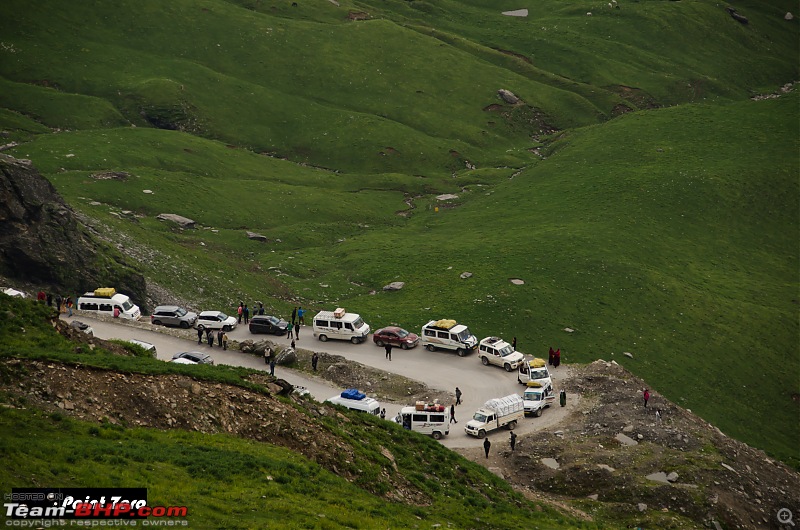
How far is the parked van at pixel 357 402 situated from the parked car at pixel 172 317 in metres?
23.3

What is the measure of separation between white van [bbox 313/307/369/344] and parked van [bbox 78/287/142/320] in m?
16.7

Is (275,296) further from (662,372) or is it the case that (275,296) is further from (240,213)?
(662,372)

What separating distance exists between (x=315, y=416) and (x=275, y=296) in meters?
53.1

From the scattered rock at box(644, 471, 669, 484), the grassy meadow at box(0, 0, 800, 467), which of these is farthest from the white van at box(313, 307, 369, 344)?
the scattered rock at box(644, 471, 669, 484)

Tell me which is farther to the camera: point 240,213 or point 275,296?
point 240,213

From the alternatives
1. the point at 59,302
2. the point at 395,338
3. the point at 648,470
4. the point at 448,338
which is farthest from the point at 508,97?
the point at 648,470

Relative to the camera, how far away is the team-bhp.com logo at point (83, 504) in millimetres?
31062

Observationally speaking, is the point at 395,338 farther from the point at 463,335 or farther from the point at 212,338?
the point at 212,338

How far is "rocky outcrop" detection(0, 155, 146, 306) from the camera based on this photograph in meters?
85.2

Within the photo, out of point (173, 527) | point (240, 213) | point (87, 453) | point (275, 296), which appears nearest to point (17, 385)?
point (87, 453)

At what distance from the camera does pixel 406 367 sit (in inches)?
3044

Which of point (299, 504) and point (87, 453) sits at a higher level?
point (87, 453)

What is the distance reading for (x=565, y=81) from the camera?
198000 mm

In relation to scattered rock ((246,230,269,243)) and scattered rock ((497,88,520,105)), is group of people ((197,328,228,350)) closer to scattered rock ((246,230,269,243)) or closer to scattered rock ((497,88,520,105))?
scattered rock ((246,230,269,243))
